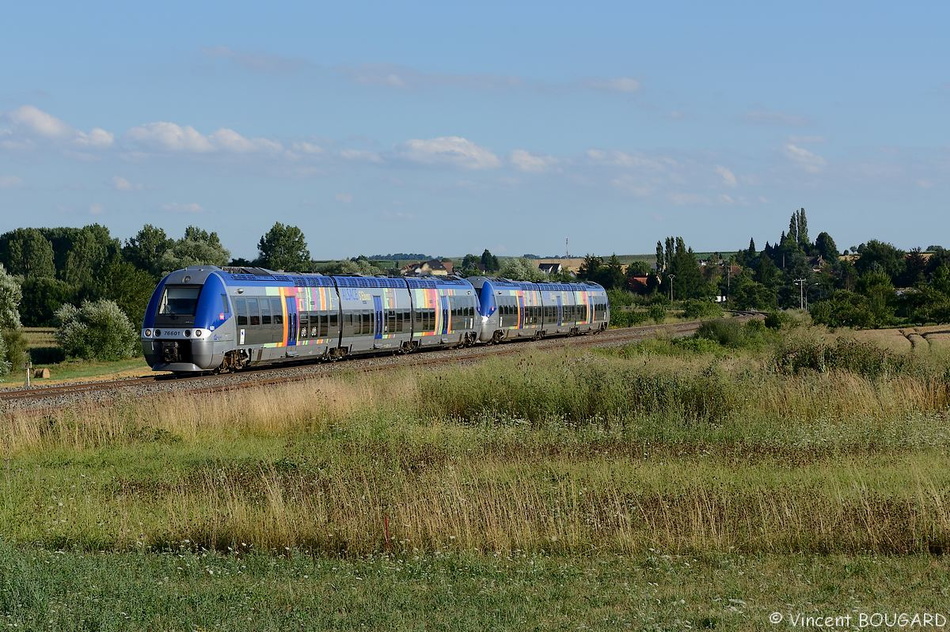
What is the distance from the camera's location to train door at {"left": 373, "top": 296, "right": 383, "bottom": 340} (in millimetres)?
41906

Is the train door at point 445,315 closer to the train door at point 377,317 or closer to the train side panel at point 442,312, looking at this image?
the train side panel at point 442,312

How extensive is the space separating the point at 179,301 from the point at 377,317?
11632 mm

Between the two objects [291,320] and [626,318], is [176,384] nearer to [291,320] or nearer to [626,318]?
[291,320]

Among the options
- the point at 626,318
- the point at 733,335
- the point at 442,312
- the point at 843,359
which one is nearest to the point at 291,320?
the point at 442,312

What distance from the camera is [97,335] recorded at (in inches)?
2516

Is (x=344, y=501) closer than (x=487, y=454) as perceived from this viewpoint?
Yes

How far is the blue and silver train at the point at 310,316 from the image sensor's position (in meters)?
31.5

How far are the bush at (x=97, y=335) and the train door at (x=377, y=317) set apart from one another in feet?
92.3

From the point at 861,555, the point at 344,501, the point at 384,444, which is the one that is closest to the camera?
the point at 861,555

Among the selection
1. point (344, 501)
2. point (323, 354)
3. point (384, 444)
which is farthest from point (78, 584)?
point (323, 354)

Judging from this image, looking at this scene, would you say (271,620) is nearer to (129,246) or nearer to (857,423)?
(857,423)

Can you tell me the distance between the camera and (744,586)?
32.5 feet

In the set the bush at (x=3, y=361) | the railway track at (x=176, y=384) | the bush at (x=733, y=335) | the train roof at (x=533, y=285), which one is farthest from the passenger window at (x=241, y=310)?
the bush at (x=3, y=361)

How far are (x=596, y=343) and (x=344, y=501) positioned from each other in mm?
40304
